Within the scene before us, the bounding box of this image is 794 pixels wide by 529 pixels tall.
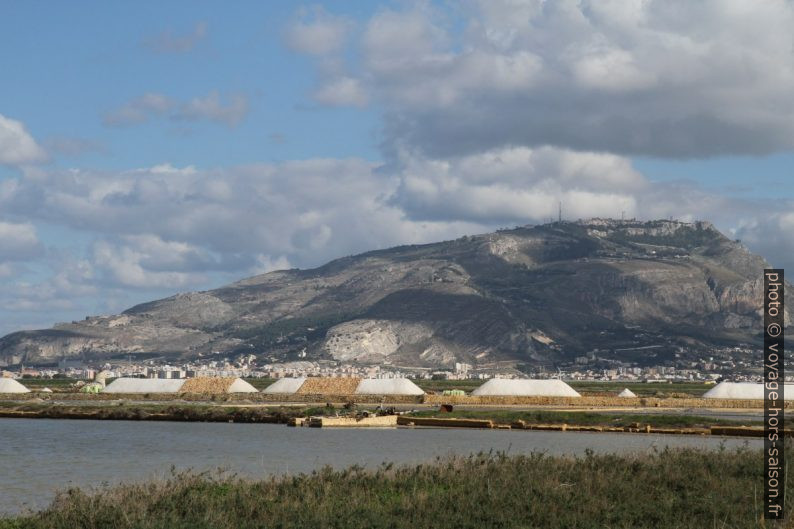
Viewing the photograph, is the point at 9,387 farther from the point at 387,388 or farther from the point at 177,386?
the point at 387,388

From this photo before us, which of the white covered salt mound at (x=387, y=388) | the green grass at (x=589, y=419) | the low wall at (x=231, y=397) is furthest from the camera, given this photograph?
the white covered salt mound at (x=387, y=388)

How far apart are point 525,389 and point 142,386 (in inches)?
1937

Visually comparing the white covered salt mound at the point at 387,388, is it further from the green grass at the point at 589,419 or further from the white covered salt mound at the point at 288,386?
the green grass at the point at 589,419

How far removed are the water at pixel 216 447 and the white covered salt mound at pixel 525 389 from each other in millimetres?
48056

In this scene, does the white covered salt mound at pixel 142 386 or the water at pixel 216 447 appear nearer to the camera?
the water at pixel 216 447

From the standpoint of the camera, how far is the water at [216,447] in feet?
136

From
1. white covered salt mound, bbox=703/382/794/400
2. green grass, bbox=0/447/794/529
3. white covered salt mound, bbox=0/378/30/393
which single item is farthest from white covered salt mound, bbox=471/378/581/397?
green grass, bbox=0/447/794/529

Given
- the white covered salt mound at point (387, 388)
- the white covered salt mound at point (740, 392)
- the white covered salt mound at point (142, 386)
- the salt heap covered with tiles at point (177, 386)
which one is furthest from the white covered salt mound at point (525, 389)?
the white covered salt mound at point (142, 386)

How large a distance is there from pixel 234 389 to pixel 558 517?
120240 millimetres

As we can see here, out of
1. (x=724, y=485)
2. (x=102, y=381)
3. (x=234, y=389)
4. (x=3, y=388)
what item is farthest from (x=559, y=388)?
(x=724, y=485)

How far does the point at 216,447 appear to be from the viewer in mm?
55812

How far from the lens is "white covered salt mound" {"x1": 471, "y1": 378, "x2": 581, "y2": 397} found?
12156cm

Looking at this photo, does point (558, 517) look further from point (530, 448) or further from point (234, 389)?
point (234, 389)

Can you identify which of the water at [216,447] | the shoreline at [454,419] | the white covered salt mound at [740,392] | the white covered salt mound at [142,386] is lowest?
the water at [216,447]
